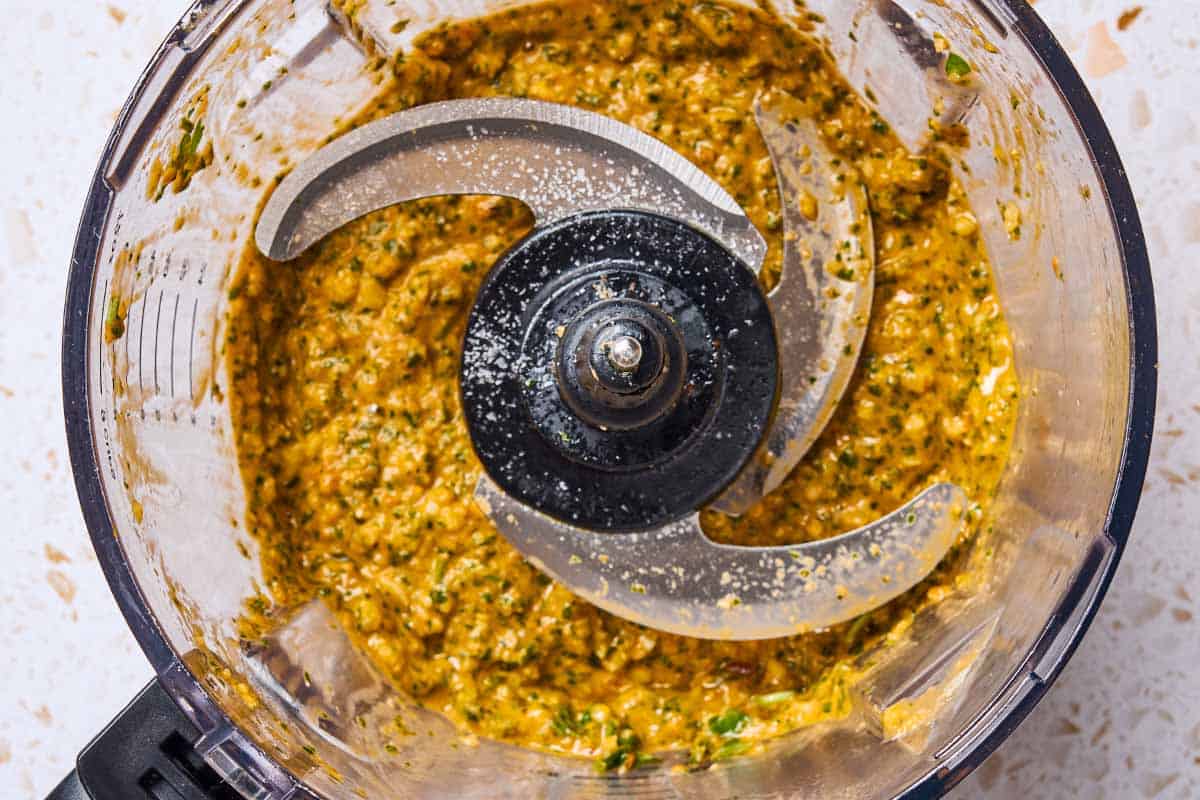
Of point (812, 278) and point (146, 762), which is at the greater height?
point (812, 278)

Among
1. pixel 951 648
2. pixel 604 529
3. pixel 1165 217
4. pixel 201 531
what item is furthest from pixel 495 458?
pixel 1165 217

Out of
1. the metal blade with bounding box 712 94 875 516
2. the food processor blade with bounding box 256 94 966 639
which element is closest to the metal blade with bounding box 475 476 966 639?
the food processor blade with bounding box 256 94 966 639

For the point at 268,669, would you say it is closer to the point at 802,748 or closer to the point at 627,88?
the point at 802,748

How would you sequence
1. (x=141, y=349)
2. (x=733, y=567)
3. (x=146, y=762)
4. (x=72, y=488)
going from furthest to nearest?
(x=72, y=488)
(x=733, y=567)
(x=141, y=349)
(x=146, y=762)

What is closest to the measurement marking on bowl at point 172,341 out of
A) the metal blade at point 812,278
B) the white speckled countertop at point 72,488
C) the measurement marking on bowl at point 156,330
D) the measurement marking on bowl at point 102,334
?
the measurement marking on bowl at point 156,330

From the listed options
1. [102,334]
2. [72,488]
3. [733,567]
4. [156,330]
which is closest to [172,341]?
[156,330]

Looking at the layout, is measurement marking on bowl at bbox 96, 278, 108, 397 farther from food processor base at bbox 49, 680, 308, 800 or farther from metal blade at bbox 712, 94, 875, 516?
metal blade at bbox 712, 94, 875, 516

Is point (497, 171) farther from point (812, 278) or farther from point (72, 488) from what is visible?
point (72, 488)
